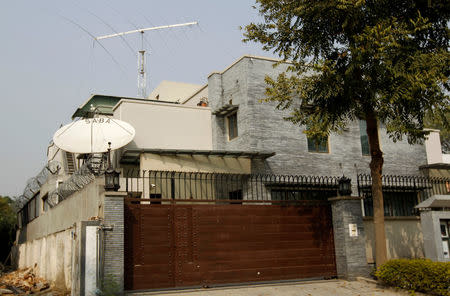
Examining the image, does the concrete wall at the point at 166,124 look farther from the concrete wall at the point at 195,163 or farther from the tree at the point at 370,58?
the tree at the point at 370,58

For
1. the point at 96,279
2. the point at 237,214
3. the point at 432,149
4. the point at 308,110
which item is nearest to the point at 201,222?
the point at 237,214

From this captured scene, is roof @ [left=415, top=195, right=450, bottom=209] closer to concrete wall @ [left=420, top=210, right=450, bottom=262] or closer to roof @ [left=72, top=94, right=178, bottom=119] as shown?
concrete wall @ [left=420, top=210, right=450, bottom=262]

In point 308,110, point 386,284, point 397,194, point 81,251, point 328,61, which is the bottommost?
point 386,284

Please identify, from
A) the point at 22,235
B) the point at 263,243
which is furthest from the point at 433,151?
the point at 22,235

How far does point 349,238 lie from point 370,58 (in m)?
5.22

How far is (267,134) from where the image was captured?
1888cm

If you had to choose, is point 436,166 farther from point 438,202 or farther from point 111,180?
point 111,180

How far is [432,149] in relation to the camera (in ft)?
→ 78.1

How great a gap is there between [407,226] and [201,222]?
8.60 metres

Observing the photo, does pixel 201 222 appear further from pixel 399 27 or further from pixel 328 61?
pixel 399 27

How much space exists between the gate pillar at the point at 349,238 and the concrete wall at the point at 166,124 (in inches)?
303

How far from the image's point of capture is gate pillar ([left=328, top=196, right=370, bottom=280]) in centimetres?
1363

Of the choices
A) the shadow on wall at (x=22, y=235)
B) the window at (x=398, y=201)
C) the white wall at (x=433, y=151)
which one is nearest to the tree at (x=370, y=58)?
the window at (x=398, y=201)

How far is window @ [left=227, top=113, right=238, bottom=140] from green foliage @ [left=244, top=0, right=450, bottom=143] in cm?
597
